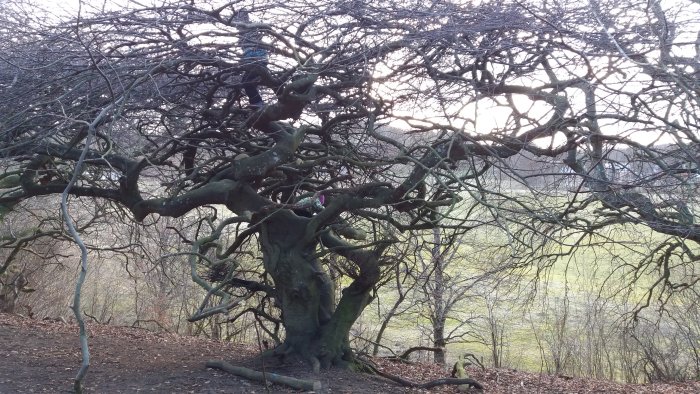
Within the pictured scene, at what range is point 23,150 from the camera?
22.1 feet

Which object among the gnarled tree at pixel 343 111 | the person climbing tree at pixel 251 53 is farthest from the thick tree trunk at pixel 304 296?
the person climbing tree at pixel 251 53

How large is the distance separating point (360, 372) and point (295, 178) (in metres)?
2.28

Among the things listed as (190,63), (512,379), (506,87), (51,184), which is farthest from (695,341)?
(51,184)

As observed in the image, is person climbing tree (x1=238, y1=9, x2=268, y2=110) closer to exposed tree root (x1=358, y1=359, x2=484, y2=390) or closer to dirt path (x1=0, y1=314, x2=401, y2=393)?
dirt path (x1=0, y1=314, x2=401, y2=393)

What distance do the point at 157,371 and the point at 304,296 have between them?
1.71 meters

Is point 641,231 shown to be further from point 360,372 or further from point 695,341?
point 695,341

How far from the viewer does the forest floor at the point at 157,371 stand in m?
6.35

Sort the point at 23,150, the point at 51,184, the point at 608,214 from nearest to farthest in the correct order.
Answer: the point at 608,214
the point at 23,150
the point at 51,184

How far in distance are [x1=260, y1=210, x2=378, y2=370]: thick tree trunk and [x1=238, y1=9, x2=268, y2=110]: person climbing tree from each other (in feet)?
4.65

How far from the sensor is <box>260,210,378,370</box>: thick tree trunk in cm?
707

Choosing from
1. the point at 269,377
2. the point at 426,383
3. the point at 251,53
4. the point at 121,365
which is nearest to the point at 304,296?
the point at 269,377

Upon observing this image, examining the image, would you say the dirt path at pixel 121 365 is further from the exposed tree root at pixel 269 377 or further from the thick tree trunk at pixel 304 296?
the thick tree trunk at pixel 304 296

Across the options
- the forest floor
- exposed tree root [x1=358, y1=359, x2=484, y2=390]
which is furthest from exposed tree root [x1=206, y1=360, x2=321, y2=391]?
exposed tree root [x1=358, y1=359, x2=484, y2=390]

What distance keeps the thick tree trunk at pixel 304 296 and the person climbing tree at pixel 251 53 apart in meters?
1.42
